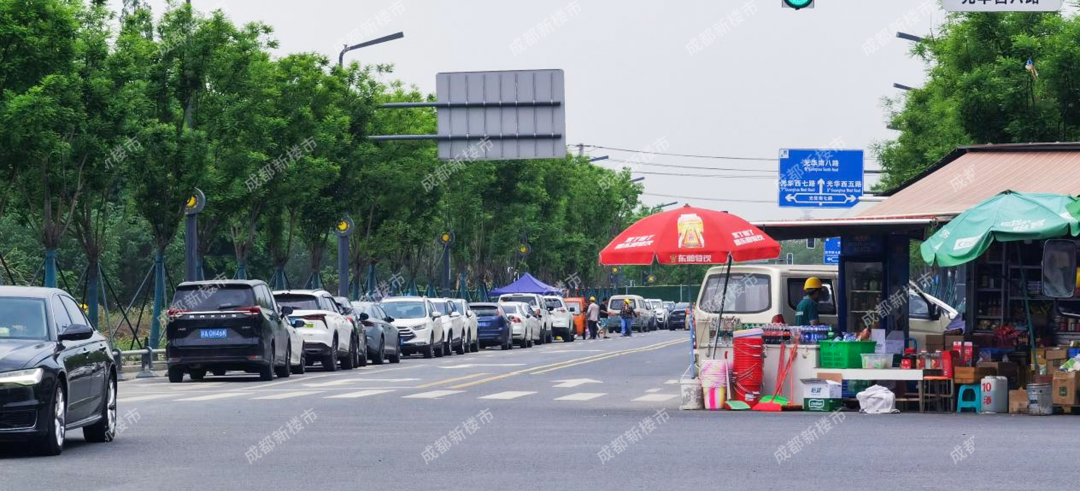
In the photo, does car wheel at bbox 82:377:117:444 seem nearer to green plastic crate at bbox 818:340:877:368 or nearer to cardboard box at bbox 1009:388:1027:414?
green plastic crate at bbox 818:340:877:368

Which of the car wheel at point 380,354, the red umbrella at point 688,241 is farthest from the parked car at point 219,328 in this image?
the car wheel at point 380,354

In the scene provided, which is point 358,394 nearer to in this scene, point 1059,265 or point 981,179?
point 981,179

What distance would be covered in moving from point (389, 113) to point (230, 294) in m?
24.8

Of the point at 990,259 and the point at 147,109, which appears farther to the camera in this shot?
the point at 147,109

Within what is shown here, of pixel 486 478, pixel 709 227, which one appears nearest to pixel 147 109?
pixel 709 227

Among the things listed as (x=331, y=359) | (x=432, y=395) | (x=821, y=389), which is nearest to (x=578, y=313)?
(x=331, y=359)

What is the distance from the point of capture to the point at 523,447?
48.1ft

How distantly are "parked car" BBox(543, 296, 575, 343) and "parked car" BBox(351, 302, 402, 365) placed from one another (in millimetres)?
24240

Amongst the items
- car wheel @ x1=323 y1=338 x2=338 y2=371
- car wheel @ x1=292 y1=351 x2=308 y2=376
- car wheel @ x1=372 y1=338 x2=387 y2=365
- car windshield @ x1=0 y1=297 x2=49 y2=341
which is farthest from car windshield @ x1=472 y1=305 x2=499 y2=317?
car windshield @ x1=0 y1=297 x2=49 y2=341

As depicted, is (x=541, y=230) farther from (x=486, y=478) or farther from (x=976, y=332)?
(x=486, y=478)

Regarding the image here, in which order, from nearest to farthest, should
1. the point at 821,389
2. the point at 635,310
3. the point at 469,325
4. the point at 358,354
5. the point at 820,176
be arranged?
1. the point at 821,389
2. the point at 358,354
3. the point at 820,176
4. the point at 469,325
5. the point at 635,310

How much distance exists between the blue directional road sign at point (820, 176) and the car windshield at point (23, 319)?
32.2m

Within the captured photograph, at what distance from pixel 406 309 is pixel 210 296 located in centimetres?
1483

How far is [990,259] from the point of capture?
2189 centimetres
